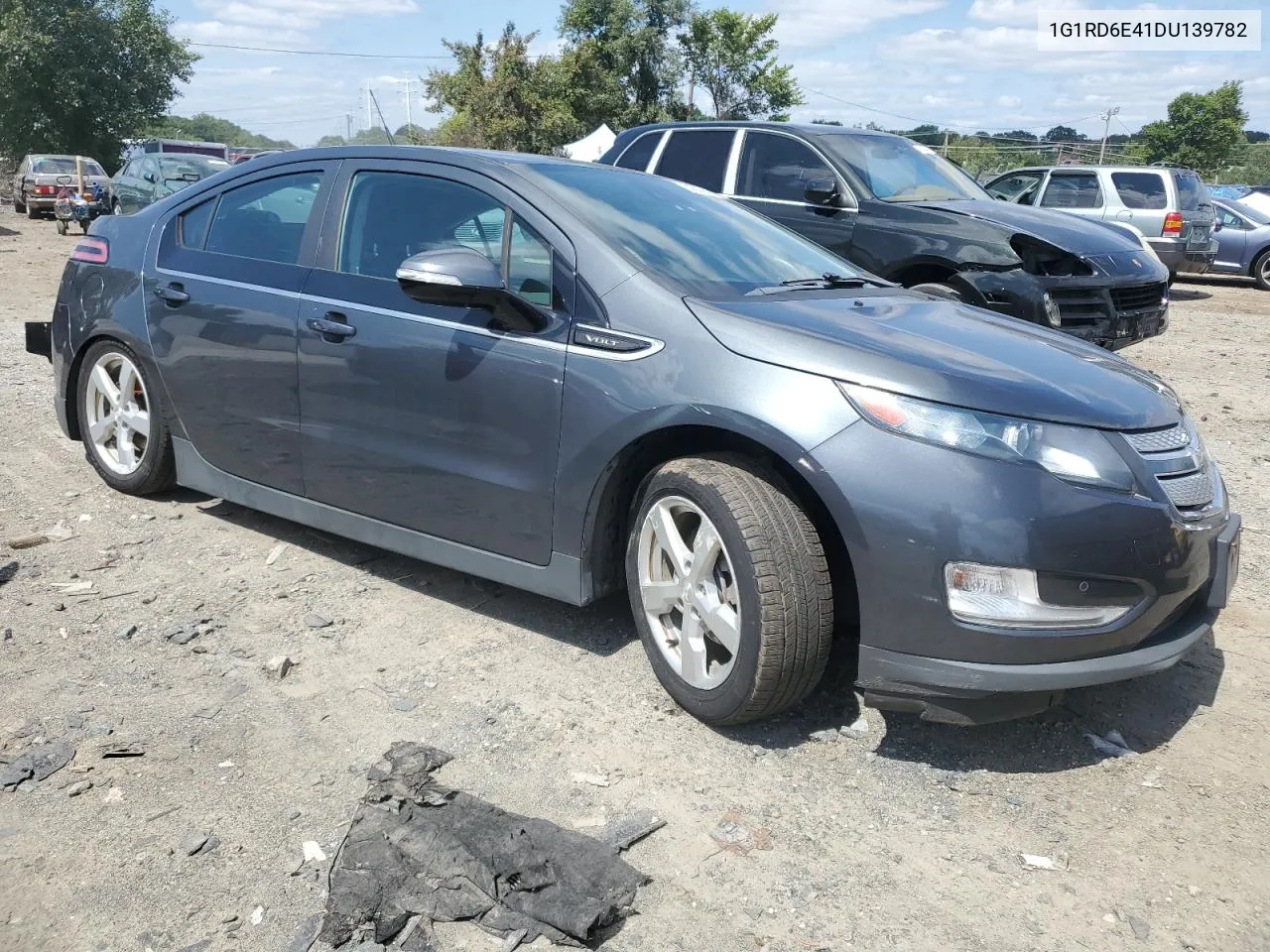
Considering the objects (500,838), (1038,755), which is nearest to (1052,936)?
(1038,755)

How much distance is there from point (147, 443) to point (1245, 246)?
1772 centimetres

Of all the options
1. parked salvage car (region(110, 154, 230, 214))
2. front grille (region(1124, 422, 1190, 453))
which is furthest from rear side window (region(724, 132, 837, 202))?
parked salvage car (region(110, 154, 230, 214))

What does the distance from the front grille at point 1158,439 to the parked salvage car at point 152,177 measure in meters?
20.1

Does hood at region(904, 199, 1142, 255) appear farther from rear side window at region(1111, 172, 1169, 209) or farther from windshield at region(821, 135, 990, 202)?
rear side window at region(1111, 172, 1169, 209)

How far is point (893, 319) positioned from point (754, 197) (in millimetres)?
5336

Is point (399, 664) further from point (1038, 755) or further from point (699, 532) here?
point (1038, 755)

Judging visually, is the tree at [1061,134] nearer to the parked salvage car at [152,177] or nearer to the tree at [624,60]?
the tree at [624,60]

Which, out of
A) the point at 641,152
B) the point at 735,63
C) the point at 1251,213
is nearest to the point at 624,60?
the point at 735,63

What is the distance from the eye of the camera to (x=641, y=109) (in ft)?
143

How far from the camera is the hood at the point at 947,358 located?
2896 millimetres

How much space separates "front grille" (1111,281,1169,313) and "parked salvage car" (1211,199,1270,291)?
1111cm

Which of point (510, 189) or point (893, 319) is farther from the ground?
point (510, 189)

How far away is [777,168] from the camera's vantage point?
8.44 meters

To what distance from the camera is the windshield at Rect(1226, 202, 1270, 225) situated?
57.6ft
